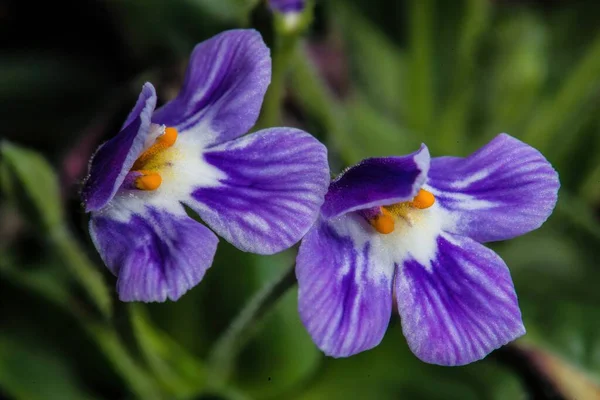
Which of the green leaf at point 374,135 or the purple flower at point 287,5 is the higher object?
the purple flower at point 287,5

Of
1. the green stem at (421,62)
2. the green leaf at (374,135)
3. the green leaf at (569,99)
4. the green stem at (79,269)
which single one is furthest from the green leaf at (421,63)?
the green stem at (79,269)

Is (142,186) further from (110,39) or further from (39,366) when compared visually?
(110,39)

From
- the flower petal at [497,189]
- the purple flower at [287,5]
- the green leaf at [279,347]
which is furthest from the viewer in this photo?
the green leaf at [279,347]

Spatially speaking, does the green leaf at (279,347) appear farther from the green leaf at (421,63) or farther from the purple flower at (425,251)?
the green leaf at (421,63)

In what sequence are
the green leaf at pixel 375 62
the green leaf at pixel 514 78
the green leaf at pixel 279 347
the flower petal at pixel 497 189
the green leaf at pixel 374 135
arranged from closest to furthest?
the flower petal at pixel 497 189
the green leaf at pixel 279 347
the green leaf at pixel 374 135
the green leaf at pixel 514 78
the green leaf at pixel 375 62

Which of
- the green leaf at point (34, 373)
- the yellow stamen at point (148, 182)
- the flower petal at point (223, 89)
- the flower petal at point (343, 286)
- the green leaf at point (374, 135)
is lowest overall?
the green leaf at point (34, 373)

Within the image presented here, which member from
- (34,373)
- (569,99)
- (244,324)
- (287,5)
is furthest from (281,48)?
(569,99)

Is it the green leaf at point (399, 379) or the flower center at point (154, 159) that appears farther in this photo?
the green leaf at point (399, 379)

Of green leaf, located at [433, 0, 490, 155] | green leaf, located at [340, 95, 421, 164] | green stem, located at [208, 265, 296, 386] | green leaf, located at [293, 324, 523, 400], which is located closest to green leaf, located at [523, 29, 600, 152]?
green leaf, located at [433, 0, 490, 155]

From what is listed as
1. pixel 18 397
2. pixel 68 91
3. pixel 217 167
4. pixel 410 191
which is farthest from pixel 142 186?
pixel 68 91
